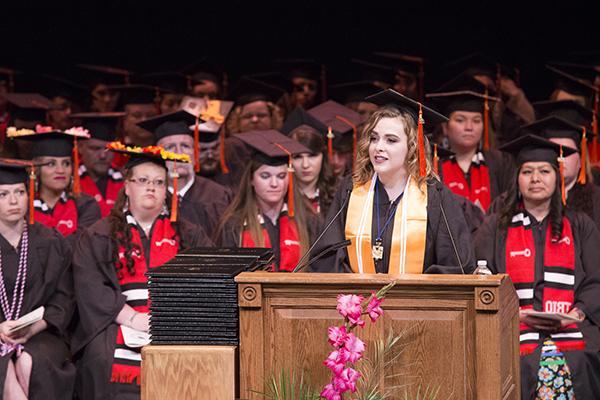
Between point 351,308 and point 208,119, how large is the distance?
492 cm

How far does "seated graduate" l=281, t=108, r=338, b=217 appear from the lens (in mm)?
6980

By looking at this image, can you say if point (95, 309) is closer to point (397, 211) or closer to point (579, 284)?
point (397, 211)

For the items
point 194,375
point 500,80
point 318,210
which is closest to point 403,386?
point 194,375

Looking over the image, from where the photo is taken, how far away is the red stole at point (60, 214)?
22.9 feet

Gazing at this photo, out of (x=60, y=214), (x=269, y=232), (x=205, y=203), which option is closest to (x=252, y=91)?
(x=205, y=203)

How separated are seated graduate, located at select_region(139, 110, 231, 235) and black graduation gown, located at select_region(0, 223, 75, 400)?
1.21 meters

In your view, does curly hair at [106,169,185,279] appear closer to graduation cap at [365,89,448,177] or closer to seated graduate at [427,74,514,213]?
graduation cap at [365,89,448,177]

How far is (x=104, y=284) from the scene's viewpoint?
6023 millimetres

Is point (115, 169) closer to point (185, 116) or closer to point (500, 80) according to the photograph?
point (185, 116)

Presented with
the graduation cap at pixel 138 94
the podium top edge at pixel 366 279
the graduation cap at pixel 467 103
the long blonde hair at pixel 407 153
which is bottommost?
the podium top edge at pixel 366 279

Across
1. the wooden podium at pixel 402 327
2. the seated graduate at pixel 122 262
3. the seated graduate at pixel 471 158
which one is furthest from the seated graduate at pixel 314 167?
the wooden podium at pixel 402 327

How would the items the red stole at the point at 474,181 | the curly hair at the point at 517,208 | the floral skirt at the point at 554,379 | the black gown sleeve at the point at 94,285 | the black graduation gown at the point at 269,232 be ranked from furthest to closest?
1. the red stole at the point at 474,181
2. the black graduation gown at the point at 269,232
3. the curly hair at the point at 517,208
4. the black gown sleeve at the point at 94,285
5. the floral skirt at the point at 554,379

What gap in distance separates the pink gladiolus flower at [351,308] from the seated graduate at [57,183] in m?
3.85

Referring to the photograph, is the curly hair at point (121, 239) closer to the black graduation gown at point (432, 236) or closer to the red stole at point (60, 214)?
the red stole at point (60, 214)
